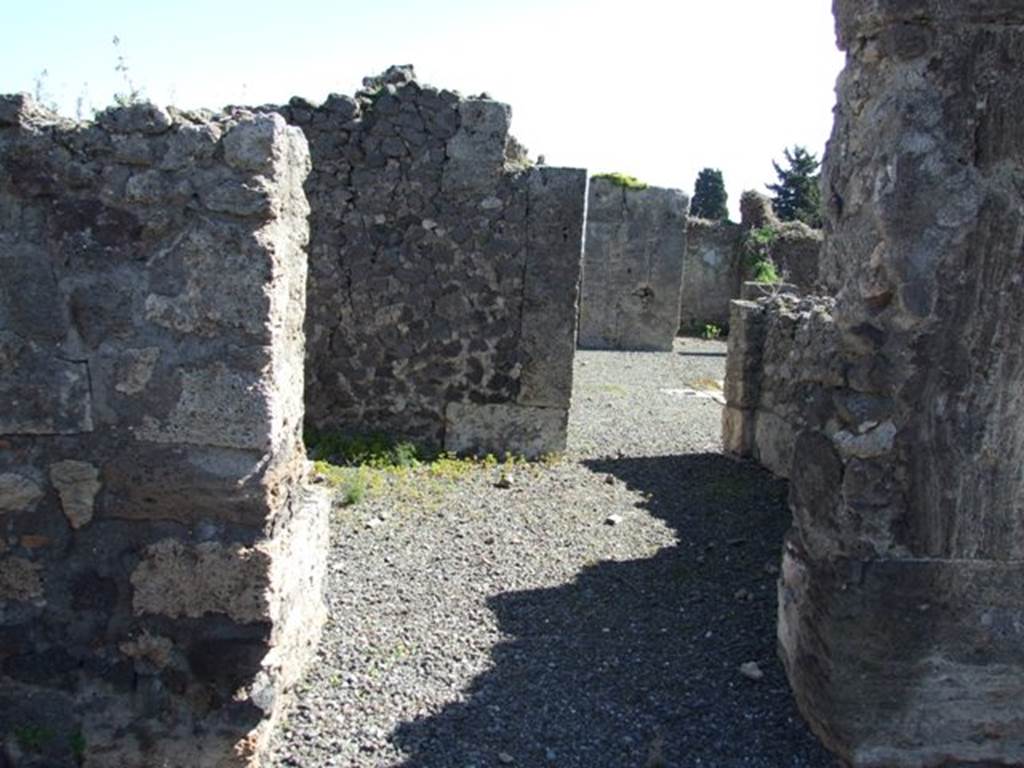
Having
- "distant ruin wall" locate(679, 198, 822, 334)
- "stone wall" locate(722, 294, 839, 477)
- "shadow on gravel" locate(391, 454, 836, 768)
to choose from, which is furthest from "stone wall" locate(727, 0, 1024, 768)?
"distant ruin wall" locate(679, 198, 822, 334)

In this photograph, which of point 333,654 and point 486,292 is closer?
point 333,654

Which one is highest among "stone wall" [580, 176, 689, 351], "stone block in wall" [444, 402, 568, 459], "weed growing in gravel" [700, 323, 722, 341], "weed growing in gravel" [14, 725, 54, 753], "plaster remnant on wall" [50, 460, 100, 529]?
"stone wall" [580, 176, 689, 351]

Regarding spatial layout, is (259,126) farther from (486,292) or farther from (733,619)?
(486,292)

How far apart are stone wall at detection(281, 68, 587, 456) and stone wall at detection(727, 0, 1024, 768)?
4366 millimetres

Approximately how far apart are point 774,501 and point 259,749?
431 centimetres

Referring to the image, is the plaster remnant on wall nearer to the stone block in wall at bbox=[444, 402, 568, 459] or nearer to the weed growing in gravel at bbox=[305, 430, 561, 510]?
the weed growing in gravel at bbox=[305, 430, 561, 510]

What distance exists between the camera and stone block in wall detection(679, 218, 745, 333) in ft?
68.2

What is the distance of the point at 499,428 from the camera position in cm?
795

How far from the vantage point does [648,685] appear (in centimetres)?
388

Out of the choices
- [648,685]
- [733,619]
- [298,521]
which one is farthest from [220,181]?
[733,619]

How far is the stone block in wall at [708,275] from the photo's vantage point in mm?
20781

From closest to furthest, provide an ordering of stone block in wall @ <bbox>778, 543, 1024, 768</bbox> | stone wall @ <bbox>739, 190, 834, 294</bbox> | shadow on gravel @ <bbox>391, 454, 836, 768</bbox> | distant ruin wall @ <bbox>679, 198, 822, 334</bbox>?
1. stone block in wall @ <bbox>778, 543, 1024, 768</bbox>
2. shadow on gravel @ <bbox>391, 454, 836, 768</bbox>
3. stone wall @ <bbox>739, 190, 834, 294</bbox>
4. distant ruin wall @ <bbox>679, 198, 822, 334</bbox>

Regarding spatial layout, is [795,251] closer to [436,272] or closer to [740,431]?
[740,431]

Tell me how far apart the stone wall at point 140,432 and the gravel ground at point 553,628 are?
1.60 feet
